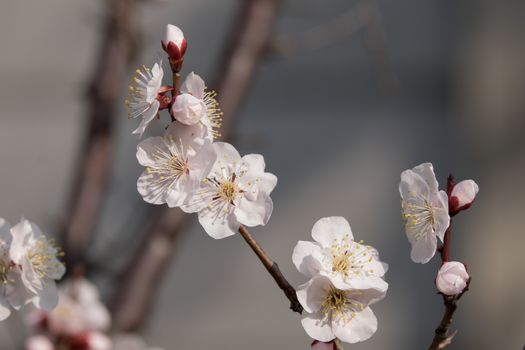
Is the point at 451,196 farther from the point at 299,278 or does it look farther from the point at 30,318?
the point at 299,278

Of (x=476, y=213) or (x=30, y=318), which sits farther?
(x=476, y=213)

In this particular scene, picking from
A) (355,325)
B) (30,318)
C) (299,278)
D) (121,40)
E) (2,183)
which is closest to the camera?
(355,325)

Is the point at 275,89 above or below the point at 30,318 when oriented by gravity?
above

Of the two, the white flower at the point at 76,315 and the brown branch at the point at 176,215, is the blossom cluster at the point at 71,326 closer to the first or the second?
the white flower at the point at 76,315

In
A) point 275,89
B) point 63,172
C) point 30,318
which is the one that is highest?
point 275,89

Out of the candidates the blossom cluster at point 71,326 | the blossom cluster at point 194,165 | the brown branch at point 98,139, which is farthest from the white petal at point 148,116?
the brown branch at point 98,139

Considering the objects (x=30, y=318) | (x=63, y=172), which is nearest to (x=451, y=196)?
(x=30, y=318)
